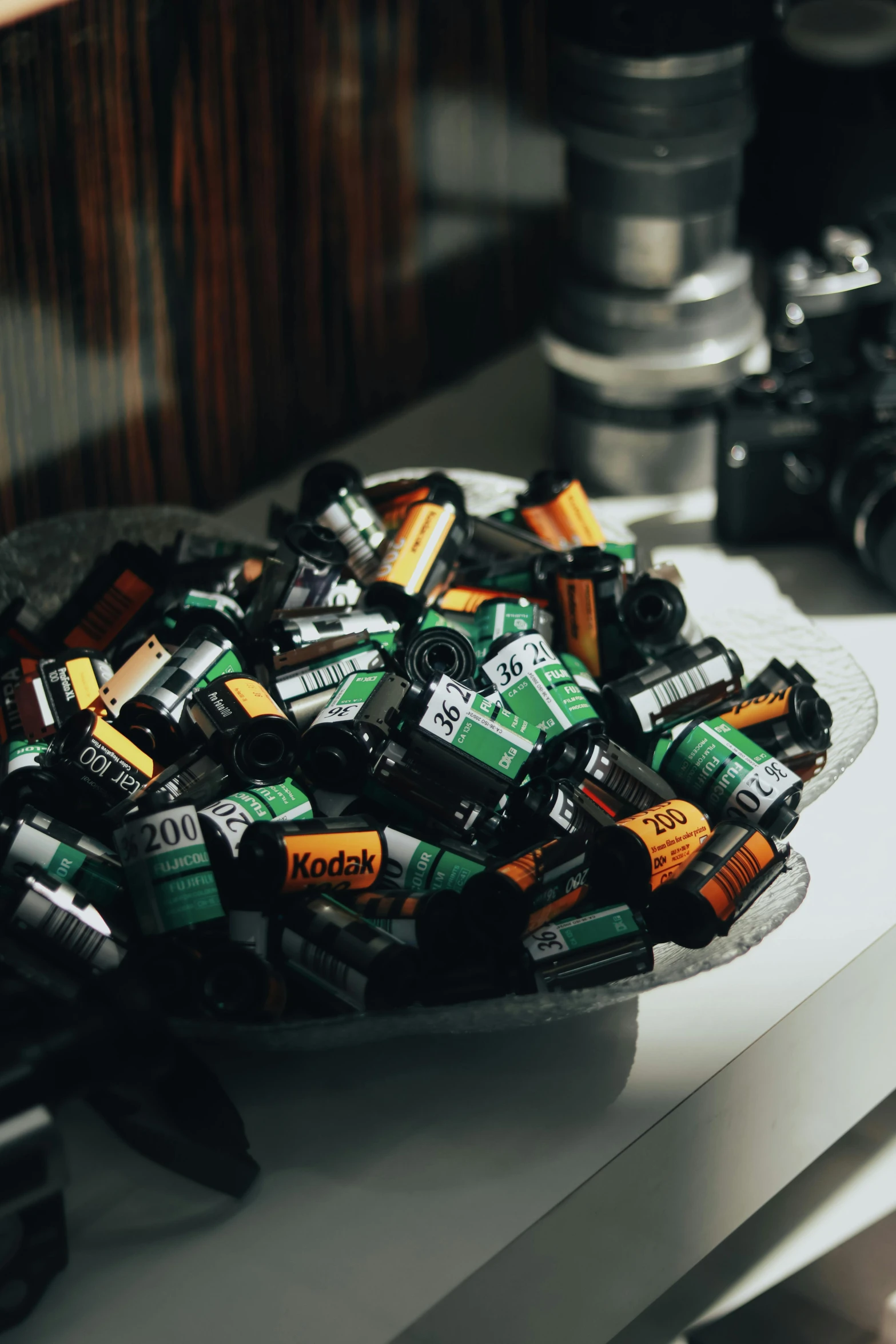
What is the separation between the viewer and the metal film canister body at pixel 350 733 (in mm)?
860

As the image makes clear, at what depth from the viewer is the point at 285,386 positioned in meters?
1.49

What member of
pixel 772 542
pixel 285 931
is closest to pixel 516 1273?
pixel 285 931

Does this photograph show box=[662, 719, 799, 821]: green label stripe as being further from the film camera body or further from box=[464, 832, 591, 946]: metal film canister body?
the film camera body

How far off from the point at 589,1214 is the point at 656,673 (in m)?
0.35

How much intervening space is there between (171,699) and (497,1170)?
13.4 inches

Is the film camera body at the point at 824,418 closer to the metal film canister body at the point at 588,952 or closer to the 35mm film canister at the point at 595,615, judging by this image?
the 35mm film canister at the point at 595,615

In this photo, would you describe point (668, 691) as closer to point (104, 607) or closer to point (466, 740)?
point (466, 740)

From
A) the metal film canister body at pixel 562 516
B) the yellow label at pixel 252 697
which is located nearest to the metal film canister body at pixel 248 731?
the yellow label at pixel 252 697

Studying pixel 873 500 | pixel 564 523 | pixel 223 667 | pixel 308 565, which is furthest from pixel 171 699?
pixel 873 500

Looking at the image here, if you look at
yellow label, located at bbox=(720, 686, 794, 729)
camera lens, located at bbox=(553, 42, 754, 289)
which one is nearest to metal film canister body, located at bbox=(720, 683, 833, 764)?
yellow label, located at bbox=(720, 686, 794, 729)

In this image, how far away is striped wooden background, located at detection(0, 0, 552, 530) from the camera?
1.18 metres

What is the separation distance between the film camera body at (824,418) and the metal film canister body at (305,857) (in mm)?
610

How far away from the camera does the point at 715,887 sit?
805 millimetres

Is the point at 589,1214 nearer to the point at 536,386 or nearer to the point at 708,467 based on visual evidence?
the point at 708,467
